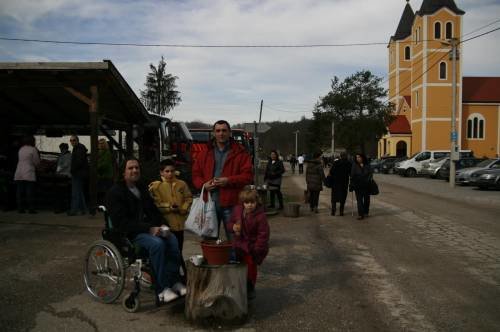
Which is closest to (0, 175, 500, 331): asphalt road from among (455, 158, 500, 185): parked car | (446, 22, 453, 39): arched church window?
(455, 158, 500, 185): parked car

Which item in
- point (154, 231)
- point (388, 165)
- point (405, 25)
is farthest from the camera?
point (405, 25)

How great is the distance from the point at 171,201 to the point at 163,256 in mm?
707

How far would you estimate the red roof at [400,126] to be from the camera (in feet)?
206

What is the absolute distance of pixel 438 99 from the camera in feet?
188

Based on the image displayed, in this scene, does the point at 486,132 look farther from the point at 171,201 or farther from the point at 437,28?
the point at 171,201

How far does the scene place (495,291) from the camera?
5.75 meters

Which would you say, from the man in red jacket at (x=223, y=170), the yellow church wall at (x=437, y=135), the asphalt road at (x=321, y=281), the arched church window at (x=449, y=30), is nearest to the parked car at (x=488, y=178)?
the asphalt road at (x=321, y=281)

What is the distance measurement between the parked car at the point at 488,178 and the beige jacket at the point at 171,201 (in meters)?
19.2

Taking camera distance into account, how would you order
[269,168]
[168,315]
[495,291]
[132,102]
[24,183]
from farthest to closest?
[269,168]
[132,102]
[24,183]
[495,291]
[168,315]

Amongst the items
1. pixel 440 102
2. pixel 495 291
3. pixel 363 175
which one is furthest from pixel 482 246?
pixel 440 102

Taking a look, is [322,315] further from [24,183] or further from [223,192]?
[24,183]

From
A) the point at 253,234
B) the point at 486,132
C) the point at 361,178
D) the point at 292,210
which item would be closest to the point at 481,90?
the point at 486,132

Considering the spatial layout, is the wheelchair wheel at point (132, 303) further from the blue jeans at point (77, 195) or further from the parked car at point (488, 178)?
the parked car at point (488, 178)

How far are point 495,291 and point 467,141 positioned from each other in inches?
2351
